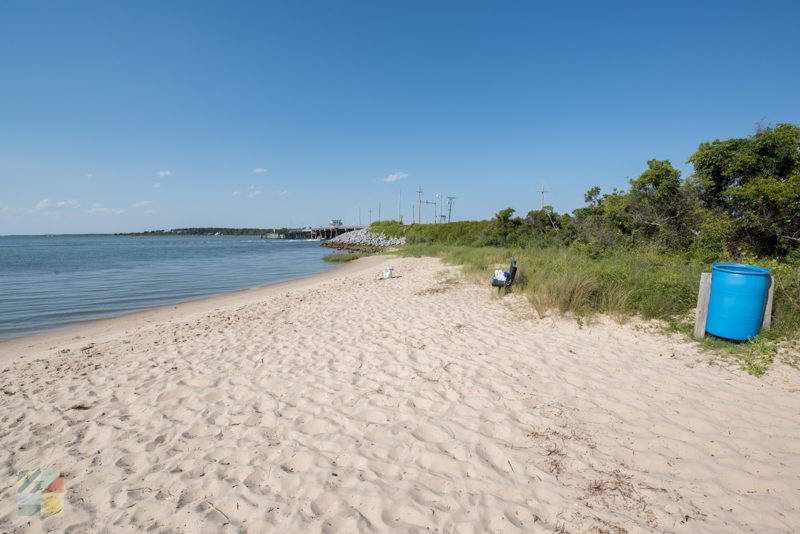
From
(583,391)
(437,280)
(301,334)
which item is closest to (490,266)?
(437,280)

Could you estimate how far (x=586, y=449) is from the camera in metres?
2.66

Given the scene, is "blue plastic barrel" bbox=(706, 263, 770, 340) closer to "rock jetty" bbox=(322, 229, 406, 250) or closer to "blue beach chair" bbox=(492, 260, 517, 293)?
"blue beach chair" bbox=(492, 260, 517, 293)

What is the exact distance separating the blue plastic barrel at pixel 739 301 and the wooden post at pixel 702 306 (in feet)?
0.34

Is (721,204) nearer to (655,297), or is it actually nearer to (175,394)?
(655,297)

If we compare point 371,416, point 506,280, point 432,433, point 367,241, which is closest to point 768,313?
point 506,280

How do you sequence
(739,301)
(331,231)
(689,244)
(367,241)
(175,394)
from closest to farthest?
(175,394)
(739,301)
(689,244)
(367,241)
(331,231)

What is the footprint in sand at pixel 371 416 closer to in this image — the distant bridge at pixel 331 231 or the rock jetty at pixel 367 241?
the rock jetty at pixel 367 241

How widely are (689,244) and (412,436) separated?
1072 cm

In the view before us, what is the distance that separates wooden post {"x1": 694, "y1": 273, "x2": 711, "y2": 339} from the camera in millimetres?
4598

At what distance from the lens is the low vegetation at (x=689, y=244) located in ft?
17.2

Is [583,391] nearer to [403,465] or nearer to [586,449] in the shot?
[586,449]

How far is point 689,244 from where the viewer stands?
31.7 ft

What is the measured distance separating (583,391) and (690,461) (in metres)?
1.11

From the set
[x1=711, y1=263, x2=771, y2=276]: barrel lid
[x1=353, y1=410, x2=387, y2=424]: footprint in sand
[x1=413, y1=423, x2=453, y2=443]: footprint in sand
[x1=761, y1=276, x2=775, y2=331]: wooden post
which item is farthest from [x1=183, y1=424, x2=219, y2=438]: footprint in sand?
[x1=761, y1=276, x2=775, y2=331]: wooden post
